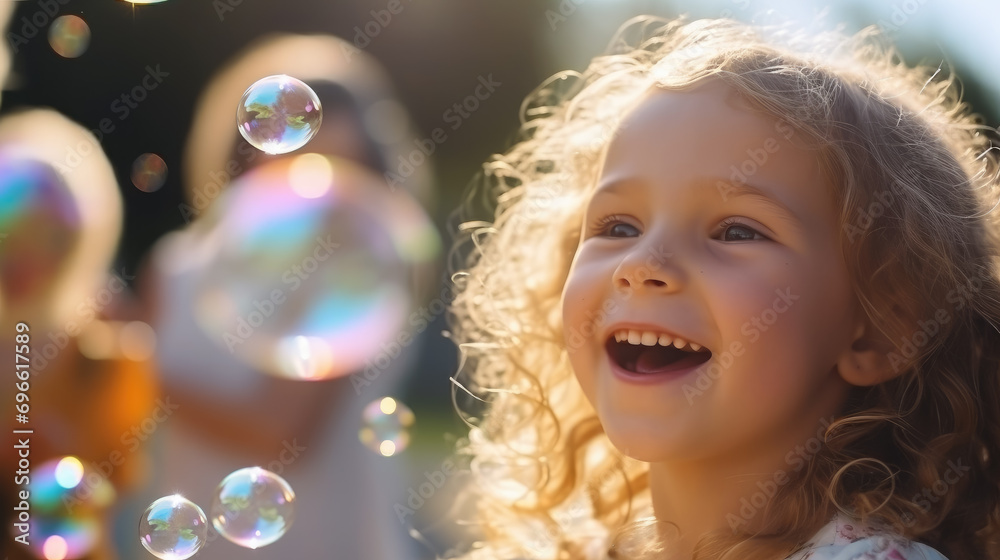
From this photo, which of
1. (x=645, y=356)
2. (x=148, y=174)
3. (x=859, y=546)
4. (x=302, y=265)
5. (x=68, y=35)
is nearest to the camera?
(x=859, y=546)

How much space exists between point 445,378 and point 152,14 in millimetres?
2671

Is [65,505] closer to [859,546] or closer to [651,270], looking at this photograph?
[651,270]

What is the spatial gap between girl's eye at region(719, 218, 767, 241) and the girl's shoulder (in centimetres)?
43

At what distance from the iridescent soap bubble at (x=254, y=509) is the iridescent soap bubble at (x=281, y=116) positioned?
654mm

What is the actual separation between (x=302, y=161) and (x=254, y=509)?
73 centimetres

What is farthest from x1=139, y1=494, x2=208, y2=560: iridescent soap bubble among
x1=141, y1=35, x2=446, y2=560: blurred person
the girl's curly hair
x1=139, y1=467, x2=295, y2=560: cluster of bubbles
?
the girl's curly hair

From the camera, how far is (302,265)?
6.33 feet

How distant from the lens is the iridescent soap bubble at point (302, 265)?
74.4 inches

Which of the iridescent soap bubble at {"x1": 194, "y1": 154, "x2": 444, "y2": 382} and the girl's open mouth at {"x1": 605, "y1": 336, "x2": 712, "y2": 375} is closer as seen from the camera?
the girl's open mouth at {"x1": 605, "y1": 336, "x2": 712, "y2": 375}

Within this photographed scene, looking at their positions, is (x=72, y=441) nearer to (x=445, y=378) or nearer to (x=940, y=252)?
(x=940, y=252)

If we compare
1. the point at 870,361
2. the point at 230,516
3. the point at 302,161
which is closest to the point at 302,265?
the point at 302,161

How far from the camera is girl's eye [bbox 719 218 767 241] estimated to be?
1417mm

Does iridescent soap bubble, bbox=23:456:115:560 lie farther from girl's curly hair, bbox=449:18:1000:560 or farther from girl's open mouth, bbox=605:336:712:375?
girl's open mouth, bbox=605:336:712:375

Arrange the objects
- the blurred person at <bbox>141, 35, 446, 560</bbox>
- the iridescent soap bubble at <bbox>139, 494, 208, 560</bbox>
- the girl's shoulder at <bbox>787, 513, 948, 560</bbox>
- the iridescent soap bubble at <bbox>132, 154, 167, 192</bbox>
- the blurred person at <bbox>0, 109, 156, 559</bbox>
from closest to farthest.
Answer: the girl's shoulder at <bbox>787, 513, 948, 560</bbox>, the iridescent soap bubble at <bbox>139, 494, 208, 560</bbox>, the blurred person at <bbox>141, 35, 446, 560</bbox>, the blurred person at <bbox>0, 109, 156, 559</bbox>, the iridescent soap bubble at <bbox>132, 154, 167, 192</bbox>
